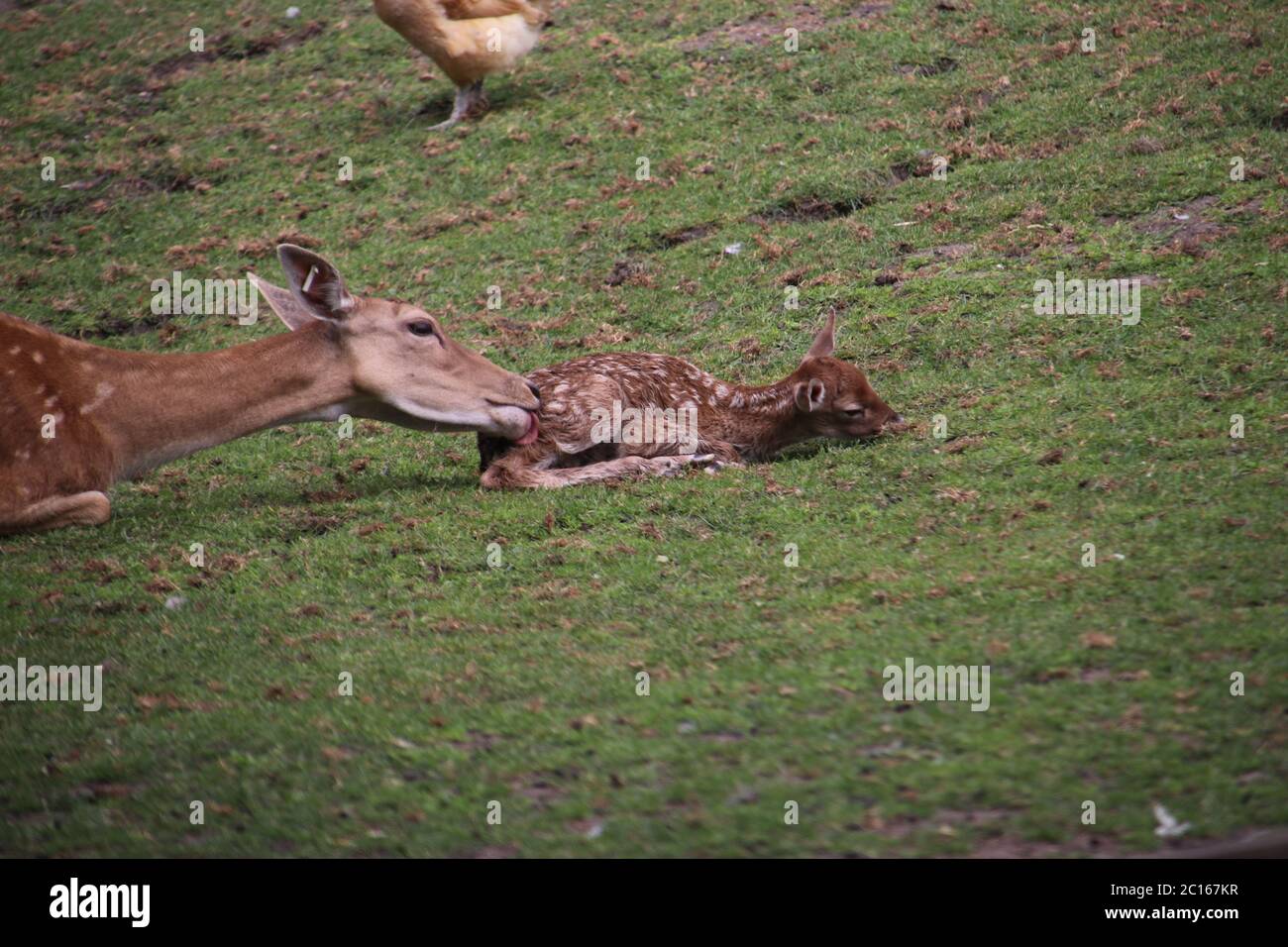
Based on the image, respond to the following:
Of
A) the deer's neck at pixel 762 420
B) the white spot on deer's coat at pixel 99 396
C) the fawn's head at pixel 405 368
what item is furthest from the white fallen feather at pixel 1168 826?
the white spot on deer's coat at pixel 99 396

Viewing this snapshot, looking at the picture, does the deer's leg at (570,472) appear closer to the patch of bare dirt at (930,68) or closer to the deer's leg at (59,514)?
the deer's leg at (59,514)

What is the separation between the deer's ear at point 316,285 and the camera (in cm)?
844

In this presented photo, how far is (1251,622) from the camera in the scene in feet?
19.7

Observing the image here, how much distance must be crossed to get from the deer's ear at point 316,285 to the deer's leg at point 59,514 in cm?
167

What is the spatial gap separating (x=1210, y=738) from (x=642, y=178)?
9625mm

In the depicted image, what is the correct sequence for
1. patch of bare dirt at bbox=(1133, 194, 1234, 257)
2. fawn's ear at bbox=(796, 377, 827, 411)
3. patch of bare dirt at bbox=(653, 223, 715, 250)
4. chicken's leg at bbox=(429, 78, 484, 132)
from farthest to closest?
chicken's leg at bbox=(429, 78, 484, 132), patch of bare dirt at bbox=(653, 223, 715, 250), patch of bare dirt at bbox=(1133, 194, 1234, 257), fawn's ear at bbox=(796, 377, 827, 411)

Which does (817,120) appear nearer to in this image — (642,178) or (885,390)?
(642,178)

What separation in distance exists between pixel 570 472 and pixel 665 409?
771 mm

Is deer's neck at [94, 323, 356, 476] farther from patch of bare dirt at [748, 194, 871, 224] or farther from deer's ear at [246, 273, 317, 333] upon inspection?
patch of bare dirt at [748, 194, 871, 224]

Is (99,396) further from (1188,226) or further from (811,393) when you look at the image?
(1188,226)

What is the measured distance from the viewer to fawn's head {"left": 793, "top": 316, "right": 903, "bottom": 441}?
29.3ft

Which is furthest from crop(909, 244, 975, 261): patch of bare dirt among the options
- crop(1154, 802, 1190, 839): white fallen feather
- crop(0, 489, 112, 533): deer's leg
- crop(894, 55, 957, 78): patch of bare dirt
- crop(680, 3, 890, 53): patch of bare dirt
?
crop(1154, 802, 1190, 839): white fallen feather

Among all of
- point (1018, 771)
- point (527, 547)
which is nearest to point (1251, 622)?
point (1018, 771)

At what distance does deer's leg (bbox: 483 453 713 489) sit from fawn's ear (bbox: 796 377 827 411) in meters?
0.67
